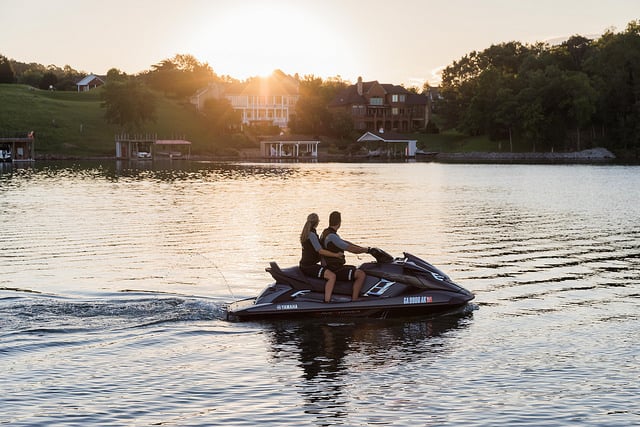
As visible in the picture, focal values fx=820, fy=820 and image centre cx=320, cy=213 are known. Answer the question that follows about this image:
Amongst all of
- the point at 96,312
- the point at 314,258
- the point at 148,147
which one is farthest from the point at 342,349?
the point at 148,147

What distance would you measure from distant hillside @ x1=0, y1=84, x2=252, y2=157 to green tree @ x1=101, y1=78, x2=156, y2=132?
445 cm

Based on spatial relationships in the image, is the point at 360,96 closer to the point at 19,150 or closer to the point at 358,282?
the point at 19,150

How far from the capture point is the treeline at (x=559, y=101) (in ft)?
455

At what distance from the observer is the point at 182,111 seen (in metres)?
152

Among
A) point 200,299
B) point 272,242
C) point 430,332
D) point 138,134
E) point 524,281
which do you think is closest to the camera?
point 430,332

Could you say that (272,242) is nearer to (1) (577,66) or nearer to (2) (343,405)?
(2) (343,405)

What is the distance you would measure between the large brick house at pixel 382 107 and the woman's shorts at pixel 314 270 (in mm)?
143512

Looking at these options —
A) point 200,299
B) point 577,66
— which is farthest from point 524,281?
point 577,66

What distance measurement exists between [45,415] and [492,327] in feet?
32.0

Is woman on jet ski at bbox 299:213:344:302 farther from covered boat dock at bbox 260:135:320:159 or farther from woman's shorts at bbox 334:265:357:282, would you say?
covered boat dock at bbox 260:135:320:159

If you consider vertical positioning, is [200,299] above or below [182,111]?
below

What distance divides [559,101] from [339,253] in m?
130

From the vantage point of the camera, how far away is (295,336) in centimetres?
1723

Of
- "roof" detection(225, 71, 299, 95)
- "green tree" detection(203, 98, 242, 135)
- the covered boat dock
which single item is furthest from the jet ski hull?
"roof" detection(225, 71, 299, 95)
